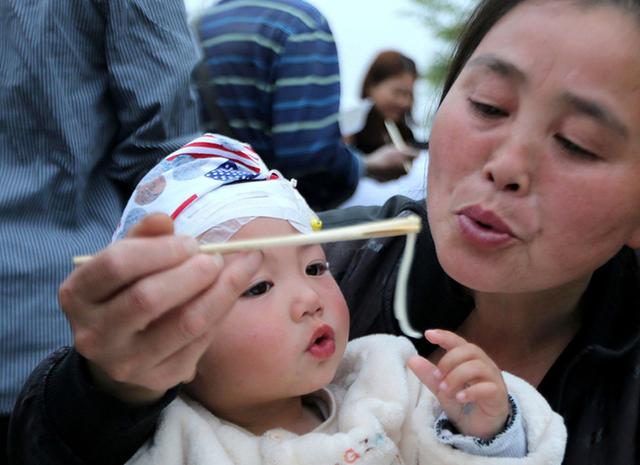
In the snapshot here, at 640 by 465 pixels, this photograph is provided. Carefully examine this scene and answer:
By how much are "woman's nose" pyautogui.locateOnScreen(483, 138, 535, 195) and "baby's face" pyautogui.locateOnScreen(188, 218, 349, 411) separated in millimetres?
347

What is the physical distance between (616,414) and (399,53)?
12.3 ft

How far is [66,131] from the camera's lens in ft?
5.48

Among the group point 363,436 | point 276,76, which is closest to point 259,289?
→ point 363,436

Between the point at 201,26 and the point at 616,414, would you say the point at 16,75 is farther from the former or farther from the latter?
the point at 616,414

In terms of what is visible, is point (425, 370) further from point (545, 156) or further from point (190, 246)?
point (190, 246)

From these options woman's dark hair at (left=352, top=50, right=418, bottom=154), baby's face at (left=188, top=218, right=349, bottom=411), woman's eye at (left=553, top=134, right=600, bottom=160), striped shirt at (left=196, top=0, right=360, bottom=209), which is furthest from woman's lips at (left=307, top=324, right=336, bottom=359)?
woman's dark hair at (left=352, top=50, right=418, bottom=154)

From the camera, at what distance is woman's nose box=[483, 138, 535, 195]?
48.1 inches

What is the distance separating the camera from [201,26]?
247 centimetres

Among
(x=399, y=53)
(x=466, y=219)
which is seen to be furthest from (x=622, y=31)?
(x=399, y=53)

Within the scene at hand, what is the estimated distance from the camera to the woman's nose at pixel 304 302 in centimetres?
129

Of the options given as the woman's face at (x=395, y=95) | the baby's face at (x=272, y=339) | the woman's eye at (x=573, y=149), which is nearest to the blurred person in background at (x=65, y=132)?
the baby's face at (x=272, y=339)

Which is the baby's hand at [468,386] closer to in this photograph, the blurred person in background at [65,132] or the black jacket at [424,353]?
the black jacket at [424,353]

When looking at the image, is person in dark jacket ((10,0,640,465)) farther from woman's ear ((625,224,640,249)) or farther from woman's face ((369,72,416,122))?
woman's face ((369,72,416,122))

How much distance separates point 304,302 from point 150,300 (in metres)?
0.45
